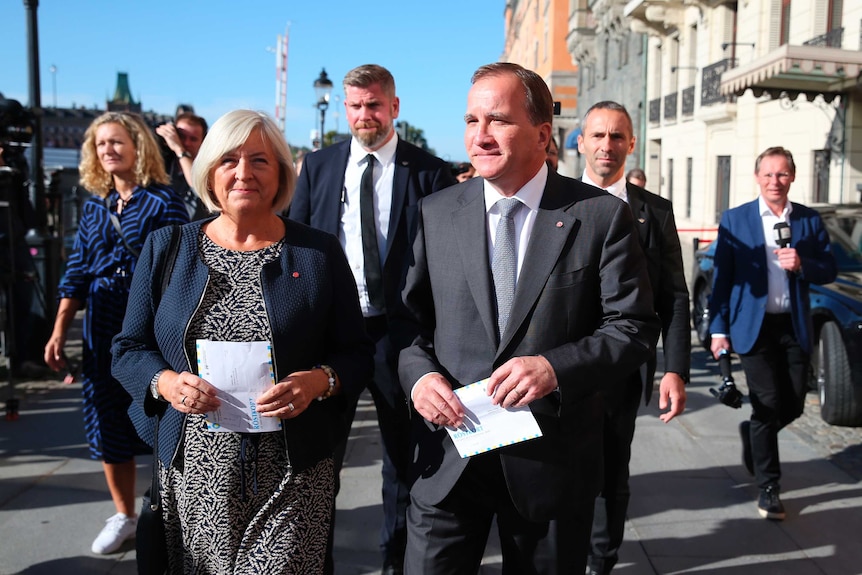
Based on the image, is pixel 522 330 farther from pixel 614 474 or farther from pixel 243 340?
pixel 614 474

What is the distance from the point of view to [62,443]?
5984mm

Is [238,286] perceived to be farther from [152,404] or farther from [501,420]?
[501,420]

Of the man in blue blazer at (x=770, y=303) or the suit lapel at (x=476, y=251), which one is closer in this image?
the suit lapel at (x=476, y=251)

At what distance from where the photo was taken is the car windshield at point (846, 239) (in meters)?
7.33

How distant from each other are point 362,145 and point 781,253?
2.37 metres

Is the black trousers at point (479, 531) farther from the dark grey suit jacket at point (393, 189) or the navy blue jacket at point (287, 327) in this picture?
the dark grey suit jacket at point (393, 189)

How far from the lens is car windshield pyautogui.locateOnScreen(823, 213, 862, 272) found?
7.33 meters

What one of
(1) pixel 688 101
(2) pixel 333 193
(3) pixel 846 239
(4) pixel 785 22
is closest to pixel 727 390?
(2) pixel 333 193

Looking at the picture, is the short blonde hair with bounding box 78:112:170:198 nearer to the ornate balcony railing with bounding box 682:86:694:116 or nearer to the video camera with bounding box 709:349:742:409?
the video camera with bounding box 709:349:742:409

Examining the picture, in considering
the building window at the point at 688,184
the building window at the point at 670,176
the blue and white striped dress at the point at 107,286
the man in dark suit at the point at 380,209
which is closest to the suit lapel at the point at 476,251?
the man in dark suit at the point at 380,209

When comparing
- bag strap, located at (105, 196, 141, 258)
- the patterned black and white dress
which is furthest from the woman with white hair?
bag strap, located at (105, 196, 141, 258)

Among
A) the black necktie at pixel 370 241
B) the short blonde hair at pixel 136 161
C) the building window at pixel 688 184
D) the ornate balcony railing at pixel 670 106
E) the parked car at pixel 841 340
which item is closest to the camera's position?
the black necktie at pixel 370 241

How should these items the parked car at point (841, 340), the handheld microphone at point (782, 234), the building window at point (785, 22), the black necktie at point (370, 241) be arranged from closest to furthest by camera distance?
the black necktie at point (370, 241) → the handheld microphone at point (782, 234) → the parked car at point (841, 340) → the building window at point (785, 22)

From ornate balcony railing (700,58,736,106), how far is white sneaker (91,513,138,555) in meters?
20.3
